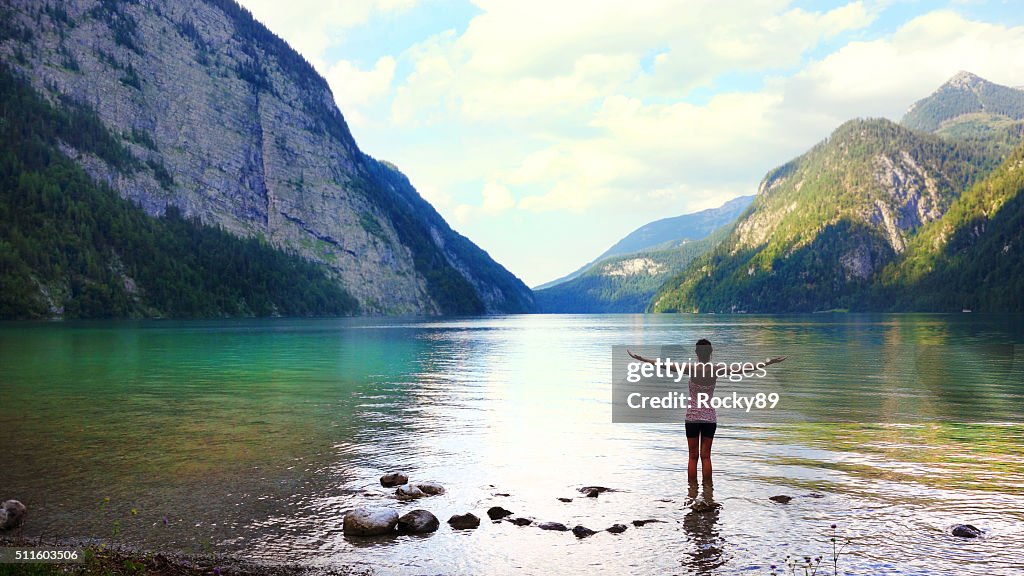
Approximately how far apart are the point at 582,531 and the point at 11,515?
46.6 ft

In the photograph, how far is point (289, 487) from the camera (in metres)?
21.6

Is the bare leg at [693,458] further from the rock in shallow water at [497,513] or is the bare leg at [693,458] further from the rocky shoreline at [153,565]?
the rocky shoreline at [153,565]

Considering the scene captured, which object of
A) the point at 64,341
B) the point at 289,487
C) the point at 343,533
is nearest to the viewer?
the point at 343,533

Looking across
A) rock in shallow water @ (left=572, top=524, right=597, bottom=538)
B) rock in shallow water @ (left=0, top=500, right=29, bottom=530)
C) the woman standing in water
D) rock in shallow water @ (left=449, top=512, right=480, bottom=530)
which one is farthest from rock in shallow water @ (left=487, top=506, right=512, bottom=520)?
rock in shallow water @ (left=0, top=500, right=29, bottom=530)

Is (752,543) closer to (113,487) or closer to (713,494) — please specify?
(713,494)

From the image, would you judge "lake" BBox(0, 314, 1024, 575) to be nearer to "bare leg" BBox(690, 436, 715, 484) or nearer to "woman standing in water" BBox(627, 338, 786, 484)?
"bare leg" BBox(690, 436, 715, 484)

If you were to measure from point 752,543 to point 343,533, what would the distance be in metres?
9.69

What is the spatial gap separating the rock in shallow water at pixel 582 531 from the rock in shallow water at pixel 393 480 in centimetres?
708

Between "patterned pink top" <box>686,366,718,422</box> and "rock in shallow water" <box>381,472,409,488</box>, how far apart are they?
9.21 metres

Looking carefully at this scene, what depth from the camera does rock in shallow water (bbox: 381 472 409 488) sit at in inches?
865

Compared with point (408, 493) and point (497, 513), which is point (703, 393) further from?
point (408, 493)

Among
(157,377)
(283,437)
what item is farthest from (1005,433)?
(157,377)

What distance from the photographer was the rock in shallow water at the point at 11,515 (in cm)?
1720

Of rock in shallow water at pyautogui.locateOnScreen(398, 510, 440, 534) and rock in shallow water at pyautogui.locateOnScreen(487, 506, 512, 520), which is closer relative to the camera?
rock in shallow water at pyautogui.locateOnScreen(398, 510, 440, 534)
